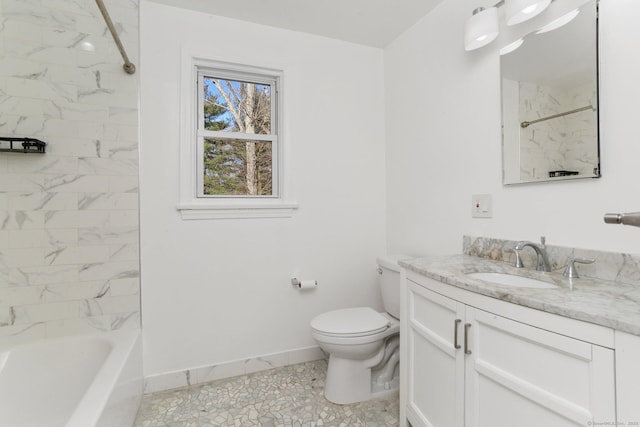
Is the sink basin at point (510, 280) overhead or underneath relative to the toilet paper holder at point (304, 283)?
overhead

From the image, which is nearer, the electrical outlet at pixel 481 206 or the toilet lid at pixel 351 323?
the electrical outlet at pixel 481 206

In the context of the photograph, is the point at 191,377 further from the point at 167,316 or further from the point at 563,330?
the point at 563,330

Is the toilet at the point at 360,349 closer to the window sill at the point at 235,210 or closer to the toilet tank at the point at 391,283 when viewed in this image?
the toilet tank at the point at 391,283

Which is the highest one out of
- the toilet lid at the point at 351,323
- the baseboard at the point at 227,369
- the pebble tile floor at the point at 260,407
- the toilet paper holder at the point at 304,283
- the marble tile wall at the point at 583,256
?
the marble tile wall at the point at 583,256

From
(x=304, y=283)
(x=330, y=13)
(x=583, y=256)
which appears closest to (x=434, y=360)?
(x=583, y=256)

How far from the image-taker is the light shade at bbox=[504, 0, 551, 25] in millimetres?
1206

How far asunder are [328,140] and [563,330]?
1731mm

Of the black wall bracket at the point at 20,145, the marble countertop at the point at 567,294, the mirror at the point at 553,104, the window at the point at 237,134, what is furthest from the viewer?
the window at the point at 237,134

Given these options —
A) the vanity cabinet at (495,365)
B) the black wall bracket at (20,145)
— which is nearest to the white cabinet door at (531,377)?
the vanity cabinet at (495,365)

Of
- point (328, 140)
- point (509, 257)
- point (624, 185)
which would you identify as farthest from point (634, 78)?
point (328, 140)

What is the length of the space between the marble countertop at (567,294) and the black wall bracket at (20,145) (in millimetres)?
1964

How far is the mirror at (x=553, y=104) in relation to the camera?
1.12 meters

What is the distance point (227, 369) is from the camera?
1.95 meters

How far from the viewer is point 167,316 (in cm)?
185
